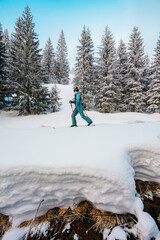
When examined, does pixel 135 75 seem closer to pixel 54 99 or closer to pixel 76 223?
pixel 54 99

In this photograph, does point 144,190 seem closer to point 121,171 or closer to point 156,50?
point 121,171

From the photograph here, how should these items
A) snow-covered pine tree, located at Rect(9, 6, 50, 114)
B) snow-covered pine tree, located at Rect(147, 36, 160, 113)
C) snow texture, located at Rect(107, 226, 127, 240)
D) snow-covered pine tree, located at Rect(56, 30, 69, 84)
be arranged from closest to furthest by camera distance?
snow texture, located at Rect(107, 226, 127, 240) < snow-covered pine tree, located at Rect(9, 6, 50, 114) < snow-covered pine tree, located at Rect(147, 36, 160, 113) < snow-covered pine tree, located at Rect(56, 30, 69, 84)

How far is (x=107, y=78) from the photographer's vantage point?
1441cm

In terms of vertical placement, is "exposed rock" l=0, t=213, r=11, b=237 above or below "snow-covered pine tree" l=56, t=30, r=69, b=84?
below

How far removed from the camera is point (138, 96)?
49.6 ft

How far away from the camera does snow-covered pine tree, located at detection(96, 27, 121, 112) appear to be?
47.0ft

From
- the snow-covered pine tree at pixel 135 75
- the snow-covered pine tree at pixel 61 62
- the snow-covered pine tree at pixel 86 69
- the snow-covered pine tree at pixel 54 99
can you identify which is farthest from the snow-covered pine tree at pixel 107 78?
the snow-covered pine tree at pixel 61 62

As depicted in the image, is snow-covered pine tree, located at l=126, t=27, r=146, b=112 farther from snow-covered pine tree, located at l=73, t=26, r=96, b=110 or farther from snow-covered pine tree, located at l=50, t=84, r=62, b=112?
snow-covered pine tree, located at l=50, t=84, r=62, b=112

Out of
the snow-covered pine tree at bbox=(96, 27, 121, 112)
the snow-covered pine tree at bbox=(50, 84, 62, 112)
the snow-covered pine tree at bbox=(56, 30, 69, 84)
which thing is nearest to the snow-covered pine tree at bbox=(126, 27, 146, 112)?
the snow-covered pine tree at bbox=(96, 27, 121, 112)

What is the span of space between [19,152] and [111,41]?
1891cm

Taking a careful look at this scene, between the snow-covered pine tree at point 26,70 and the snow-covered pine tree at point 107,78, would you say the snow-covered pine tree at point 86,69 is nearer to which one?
the snow-covered pine tree at point 107,78

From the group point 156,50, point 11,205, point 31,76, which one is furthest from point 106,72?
point 11,205

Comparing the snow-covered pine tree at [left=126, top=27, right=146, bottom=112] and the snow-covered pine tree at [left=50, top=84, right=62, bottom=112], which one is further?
the snow-covered pine tree at [left=126, top=27, right=146, bottom=112]

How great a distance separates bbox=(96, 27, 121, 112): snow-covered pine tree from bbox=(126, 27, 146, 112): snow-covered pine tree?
95.6 inches
